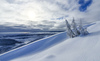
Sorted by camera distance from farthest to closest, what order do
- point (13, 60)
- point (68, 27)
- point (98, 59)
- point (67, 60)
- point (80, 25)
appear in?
point (68, 27) → point (80, 25) → point (13, 60) → point (67, 60) → point (98, 59)

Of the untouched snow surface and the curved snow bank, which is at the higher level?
the curved snow bank

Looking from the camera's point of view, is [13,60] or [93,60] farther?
[13,60]

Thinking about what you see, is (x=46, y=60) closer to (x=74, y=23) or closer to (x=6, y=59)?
(x=6, y=59)

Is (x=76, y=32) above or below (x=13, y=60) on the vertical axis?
above

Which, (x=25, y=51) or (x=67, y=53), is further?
(x=25, y=51)

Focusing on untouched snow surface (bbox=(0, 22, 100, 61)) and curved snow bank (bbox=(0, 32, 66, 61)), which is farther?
curved snow bank (bbox=(0, 32, 66, 61))

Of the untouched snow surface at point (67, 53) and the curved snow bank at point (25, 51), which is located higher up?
the curved snow bank at point (25, 51)

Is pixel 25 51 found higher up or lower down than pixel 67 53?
higher up

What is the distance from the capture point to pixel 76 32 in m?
8.33

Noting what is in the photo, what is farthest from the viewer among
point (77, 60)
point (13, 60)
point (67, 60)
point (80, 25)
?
point (80, 25)

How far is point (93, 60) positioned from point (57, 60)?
1.78 metres

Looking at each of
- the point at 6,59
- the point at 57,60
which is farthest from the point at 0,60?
the point at 57,60

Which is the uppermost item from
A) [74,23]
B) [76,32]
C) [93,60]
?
[74,23]

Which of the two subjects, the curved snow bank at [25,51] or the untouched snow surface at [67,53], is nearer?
the untouched snow surface at [67,53]
